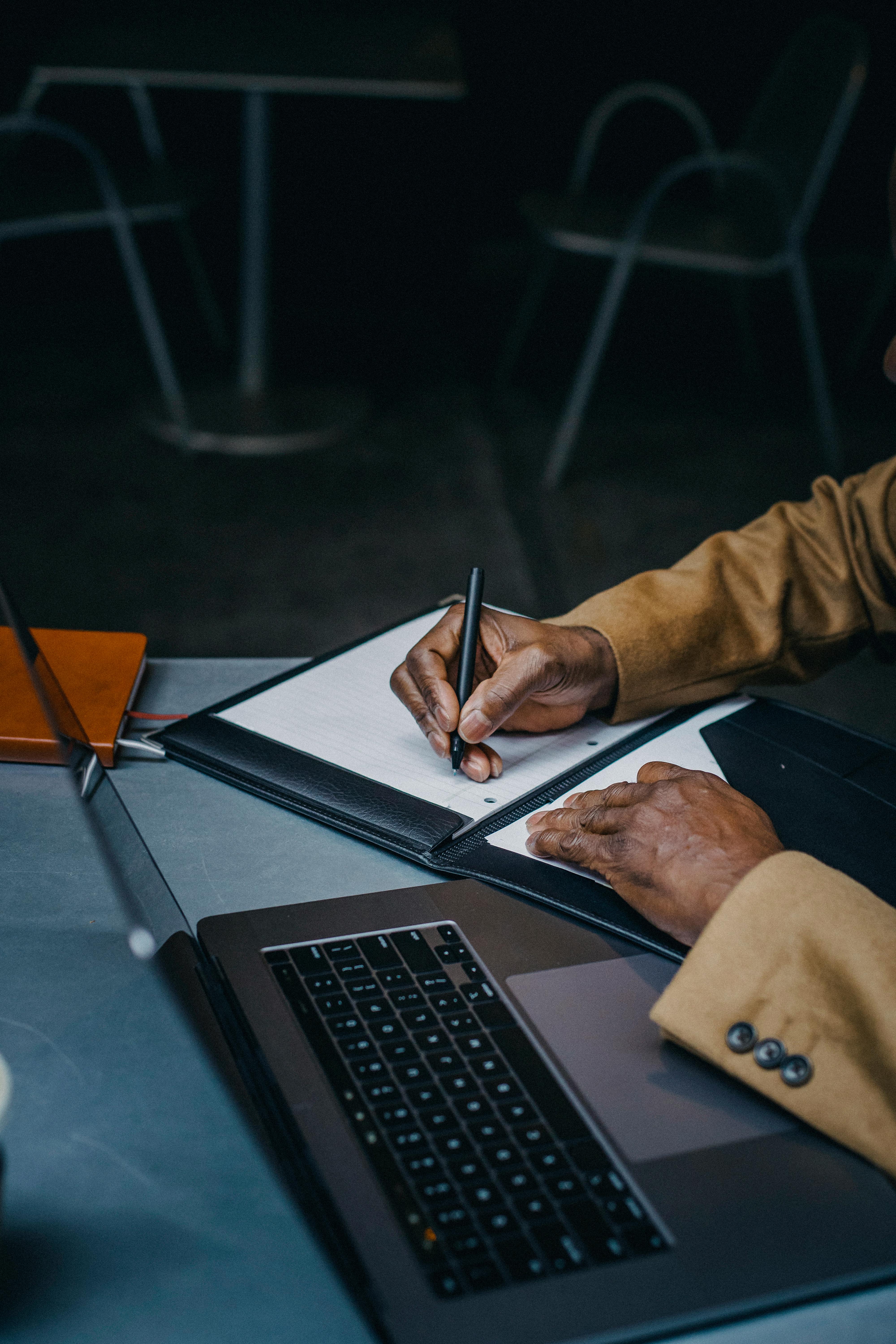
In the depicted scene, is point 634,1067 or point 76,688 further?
point 76,688

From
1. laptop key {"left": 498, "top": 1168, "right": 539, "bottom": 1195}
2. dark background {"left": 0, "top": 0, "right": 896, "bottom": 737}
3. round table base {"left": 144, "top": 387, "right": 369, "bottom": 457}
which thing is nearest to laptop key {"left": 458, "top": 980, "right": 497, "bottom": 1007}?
laptop key {"left": 498, "top": 1168, "right": 539, "bottom": 1195}

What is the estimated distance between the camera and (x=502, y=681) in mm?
806

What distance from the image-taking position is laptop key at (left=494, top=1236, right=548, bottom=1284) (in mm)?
451

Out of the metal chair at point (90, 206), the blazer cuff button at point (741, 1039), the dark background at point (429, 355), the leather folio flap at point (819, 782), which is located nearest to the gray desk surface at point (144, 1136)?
the blazer cuff button at point (741, 1039)

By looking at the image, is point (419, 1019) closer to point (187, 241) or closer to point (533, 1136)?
point (533, 1136)

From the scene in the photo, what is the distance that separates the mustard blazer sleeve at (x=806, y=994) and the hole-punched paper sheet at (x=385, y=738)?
0.65ft

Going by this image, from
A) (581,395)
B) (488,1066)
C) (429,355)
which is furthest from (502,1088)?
(429,355)

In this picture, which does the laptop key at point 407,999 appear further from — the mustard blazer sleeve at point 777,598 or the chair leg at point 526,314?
the chair leg at point 526,314

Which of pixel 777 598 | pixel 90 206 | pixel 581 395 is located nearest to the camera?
pixel 777 598

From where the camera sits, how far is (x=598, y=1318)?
17.2 inches

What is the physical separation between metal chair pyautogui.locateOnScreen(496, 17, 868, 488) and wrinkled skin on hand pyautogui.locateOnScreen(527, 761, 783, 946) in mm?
2221

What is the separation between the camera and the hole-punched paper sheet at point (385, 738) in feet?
2.55

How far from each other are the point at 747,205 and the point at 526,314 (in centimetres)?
71

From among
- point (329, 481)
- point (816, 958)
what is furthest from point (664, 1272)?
point (329, 481)
